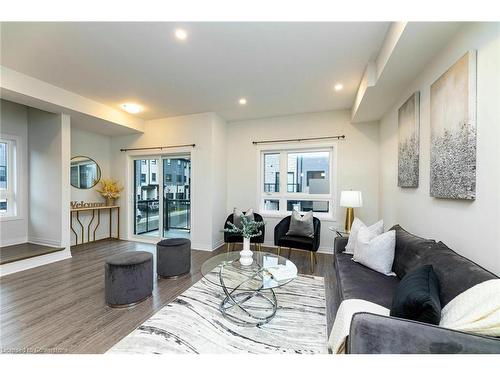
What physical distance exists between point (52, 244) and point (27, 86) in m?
2.51

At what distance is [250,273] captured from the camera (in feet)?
7.33

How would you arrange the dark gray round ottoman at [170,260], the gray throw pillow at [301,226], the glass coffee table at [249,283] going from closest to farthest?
the glass coffee table at [249,283] < the dark gray round ottoman at [170,260] < the gray throw pillow at [301,226]

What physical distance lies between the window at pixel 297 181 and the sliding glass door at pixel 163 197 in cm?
170

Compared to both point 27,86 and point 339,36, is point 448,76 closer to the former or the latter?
point 339,36

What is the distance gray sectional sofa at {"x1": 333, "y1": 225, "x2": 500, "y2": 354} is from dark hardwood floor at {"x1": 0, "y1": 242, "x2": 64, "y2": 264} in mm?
4281

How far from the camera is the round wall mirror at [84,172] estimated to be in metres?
4.54

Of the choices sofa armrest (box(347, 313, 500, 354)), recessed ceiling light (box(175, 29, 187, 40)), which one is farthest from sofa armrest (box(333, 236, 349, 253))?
recessed ceiling light (box(175, 29, 187, 40))

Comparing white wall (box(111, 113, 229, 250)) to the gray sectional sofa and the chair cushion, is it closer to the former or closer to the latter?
the chair cushion

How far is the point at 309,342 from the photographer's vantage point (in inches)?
66.9

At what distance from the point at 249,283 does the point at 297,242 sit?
1.52 m

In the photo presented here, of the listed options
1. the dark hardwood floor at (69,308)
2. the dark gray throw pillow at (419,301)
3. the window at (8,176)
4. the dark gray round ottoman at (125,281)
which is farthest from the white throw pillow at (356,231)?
the window at (8,176)

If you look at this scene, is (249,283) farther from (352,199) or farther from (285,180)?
(285,180)

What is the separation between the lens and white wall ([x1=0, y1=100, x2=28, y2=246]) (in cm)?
367

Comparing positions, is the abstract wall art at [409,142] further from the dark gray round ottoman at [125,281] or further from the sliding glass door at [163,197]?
the sliding glass door at [163,197]
